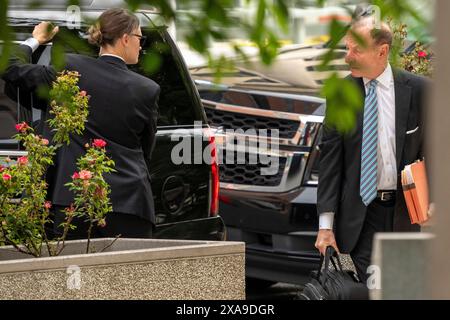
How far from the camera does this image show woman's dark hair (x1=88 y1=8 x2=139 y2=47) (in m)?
6.98

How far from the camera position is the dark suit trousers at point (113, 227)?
22.3 feet

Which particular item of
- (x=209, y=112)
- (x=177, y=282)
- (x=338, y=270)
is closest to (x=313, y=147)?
(x=209, y=112)

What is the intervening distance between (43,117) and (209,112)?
3.62m

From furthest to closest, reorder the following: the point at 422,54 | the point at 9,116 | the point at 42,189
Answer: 1. the point at 422,54
2. the point at 9,116
3. the point at 42,189

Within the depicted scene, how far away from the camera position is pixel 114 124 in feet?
22.8

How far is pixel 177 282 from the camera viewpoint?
20.1 ft

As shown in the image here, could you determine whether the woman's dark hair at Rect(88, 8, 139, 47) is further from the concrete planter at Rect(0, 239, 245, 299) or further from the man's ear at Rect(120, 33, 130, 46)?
the concrete planter at Rect(0, 239, 245, 299)

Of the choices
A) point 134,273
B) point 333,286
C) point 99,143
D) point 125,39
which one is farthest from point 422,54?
point 134,273

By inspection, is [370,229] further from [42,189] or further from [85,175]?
[42,189]

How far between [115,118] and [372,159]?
52.9 inches

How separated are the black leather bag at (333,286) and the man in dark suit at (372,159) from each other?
0.75 ft
